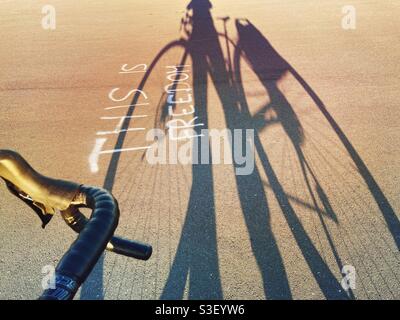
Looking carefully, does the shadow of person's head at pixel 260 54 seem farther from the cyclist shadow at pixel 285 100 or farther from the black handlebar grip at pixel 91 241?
the black handlebar grip at pixel 91 241

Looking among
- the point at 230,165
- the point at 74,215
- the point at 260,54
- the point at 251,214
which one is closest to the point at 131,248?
the point at 74,215

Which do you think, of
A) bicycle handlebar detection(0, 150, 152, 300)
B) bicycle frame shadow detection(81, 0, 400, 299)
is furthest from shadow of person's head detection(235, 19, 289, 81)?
bicycle handlebar detection(0, 150, 152, 300)

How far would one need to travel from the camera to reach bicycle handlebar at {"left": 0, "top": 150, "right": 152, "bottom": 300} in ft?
4.87

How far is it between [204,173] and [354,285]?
2.74 metres

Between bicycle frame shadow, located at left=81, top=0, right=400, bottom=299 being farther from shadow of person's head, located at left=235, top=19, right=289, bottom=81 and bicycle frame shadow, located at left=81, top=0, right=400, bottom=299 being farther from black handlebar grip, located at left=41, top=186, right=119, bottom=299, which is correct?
black handlebar grip, located at left=41, top=186, right=119, bottom=299

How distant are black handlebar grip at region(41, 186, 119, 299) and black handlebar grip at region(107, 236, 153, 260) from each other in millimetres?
290

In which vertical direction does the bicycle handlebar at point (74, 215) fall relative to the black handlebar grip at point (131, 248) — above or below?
above

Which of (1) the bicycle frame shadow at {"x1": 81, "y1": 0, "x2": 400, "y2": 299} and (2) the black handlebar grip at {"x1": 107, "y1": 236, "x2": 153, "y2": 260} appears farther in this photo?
(1) the bicycle frame shadow at {"x1": 81, "y1": 0, "x2": 400, "y2": 299}

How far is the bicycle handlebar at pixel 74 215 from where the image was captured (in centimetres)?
148

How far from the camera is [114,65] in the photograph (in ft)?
30.9

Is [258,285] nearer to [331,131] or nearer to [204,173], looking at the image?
[204,173]

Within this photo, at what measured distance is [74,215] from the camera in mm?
2064

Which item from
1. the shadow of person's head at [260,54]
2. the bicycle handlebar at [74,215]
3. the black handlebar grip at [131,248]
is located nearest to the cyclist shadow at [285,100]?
the shadow of person's head at [260,54]

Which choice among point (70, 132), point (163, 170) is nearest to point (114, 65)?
point (70, 132)
